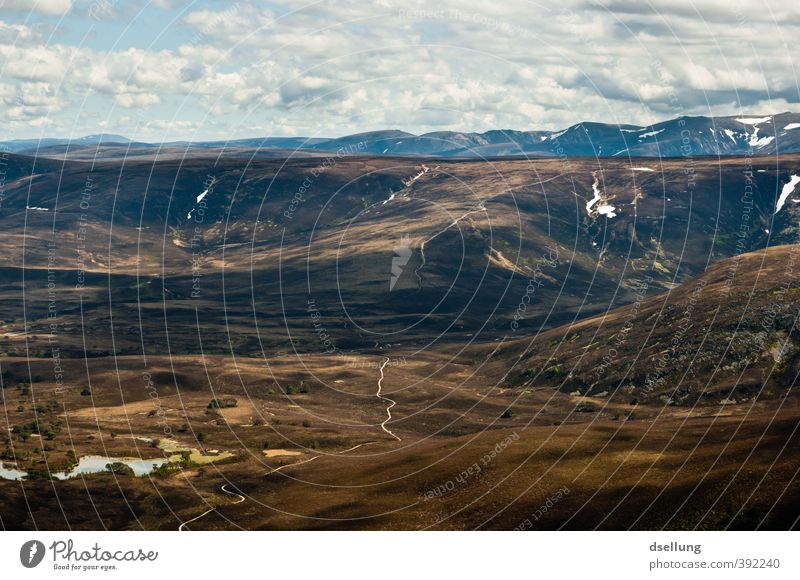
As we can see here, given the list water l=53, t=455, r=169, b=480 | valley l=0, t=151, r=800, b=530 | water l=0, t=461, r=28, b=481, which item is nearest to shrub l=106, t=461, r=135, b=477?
water l=53, t=455, r=169, b=480

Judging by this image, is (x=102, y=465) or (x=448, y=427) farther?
(x=448, y=427)

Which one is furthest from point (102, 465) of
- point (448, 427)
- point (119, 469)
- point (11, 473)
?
point (448, 427)

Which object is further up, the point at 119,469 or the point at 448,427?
the point at 119,469

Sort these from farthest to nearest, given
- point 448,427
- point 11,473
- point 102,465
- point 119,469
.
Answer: point 448,427
point 102,465
point 119,469
point 11,473

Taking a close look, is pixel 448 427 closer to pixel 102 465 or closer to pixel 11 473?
pixel 102 465

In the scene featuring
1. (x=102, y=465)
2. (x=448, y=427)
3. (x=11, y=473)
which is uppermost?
(x=11, y=473)

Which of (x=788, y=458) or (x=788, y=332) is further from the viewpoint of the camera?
(x=788, y=332)

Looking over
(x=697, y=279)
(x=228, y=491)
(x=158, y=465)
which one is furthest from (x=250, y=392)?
(x=697, y=279)

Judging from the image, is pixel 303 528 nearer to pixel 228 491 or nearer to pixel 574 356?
pixel 228 491

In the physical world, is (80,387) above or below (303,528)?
below
